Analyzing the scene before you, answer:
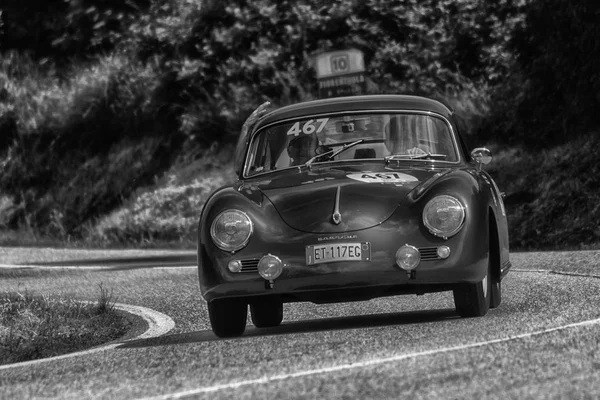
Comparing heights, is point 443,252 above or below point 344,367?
above

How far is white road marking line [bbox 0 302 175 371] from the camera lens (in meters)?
8.48

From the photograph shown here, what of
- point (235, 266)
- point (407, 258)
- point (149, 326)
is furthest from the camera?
point (149, 326)

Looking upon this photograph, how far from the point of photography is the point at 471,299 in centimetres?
891

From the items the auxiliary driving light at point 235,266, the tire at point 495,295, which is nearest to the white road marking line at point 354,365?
the tire at point 495,295

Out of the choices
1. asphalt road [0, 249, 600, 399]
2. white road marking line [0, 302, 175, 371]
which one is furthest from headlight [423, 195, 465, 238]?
white road marking line [0, 302, 175, 371]

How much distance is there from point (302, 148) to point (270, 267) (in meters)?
1.59

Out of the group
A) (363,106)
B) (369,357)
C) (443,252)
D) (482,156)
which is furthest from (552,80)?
(369,357)

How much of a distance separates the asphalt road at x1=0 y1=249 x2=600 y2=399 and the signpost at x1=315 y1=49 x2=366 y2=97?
38.3ft

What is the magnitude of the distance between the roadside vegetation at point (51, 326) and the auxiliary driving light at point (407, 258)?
2605 mm

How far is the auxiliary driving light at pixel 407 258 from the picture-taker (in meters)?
8.56

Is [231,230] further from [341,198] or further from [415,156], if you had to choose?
[415,156]

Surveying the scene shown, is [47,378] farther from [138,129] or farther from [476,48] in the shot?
[138,129]

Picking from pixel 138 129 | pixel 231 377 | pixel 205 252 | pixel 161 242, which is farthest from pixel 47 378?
pixel 138 129

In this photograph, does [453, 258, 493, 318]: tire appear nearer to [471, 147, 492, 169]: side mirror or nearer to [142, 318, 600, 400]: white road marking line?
[142, 318, 600, 400]: white road marking line
